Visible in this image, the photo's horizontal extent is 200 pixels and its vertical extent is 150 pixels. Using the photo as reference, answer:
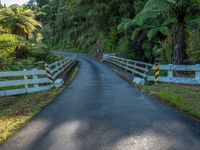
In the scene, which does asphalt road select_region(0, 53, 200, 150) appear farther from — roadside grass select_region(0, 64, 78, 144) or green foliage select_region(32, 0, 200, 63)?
green foliage select_region(32, 0, 200, 63)

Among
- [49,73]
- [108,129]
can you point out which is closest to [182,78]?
[49,73]

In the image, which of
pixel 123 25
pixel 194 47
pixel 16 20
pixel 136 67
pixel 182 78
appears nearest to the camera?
pixel 182 78

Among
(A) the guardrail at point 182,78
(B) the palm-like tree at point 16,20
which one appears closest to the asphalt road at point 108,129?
(A) the guardrail at point 182,78

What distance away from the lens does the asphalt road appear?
174 inches

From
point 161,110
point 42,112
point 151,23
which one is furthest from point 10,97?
point 151,23

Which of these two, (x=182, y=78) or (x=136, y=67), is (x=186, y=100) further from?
(x=136, y=67)

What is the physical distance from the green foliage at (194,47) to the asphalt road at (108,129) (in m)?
5.87

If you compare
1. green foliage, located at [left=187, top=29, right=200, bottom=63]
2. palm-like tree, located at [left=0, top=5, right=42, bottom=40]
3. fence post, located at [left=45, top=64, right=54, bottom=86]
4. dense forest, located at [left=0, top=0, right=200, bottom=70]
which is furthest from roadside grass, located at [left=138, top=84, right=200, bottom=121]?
palm-like tree, located at [left=0, top=5, right=42, bottom=40]

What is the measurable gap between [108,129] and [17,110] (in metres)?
3.31

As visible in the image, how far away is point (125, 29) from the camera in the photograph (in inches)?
1061

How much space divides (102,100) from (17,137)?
12.7 feet

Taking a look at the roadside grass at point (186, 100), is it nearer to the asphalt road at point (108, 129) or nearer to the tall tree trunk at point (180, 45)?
the asphalt road at point (108, 129)

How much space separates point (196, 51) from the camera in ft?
41.2

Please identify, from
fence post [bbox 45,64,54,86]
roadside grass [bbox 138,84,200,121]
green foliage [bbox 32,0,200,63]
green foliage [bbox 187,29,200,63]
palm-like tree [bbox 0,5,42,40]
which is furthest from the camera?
palm-like tree [bbox 0,5,42,40]
